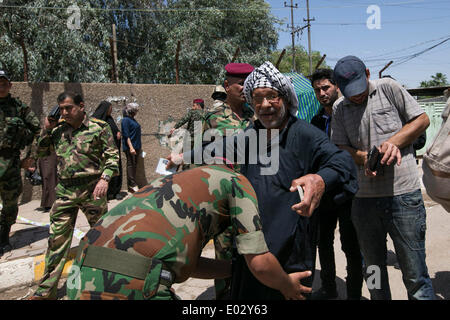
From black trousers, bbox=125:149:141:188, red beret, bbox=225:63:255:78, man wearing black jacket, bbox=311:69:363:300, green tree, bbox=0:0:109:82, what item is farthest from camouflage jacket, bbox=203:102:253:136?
green tree, bbox=0:0:109:82

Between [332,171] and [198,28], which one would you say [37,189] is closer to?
[332,171]

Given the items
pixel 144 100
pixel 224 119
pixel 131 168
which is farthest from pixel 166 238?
pixel 144 100

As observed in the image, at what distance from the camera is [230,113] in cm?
268

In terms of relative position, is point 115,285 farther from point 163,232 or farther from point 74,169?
point 74,169

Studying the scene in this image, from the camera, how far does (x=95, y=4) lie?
1582 centimetres

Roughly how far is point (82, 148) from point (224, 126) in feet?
4.49

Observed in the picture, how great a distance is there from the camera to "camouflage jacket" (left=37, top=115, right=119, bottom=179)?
3.03 meters

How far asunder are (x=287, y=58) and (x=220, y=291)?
1896 inches

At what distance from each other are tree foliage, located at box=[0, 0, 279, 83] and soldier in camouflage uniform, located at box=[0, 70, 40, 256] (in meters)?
6.42

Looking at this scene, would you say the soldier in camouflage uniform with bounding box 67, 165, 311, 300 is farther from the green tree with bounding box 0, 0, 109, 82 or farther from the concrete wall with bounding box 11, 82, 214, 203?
the green tree with bounding box 0, 0, 109, 82

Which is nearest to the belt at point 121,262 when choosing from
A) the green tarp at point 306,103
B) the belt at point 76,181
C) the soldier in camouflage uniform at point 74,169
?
the soldier in camouflage uniform at point 74,169

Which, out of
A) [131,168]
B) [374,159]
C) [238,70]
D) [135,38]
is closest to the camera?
[374,159]
